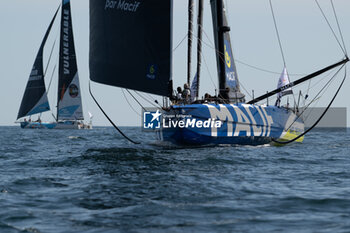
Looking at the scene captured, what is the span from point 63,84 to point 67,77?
997 millimetres

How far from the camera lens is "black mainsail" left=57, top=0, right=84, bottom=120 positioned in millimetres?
53250

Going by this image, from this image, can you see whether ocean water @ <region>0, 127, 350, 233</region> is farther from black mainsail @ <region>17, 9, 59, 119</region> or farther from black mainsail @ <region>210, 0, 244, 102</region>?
black mainsail @ <region>17, 9, 59, 119</region>

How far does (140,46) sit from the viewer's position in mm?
14672

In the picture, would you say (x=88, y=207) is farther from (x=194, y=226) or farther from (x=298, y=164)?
(x=298, y=164)

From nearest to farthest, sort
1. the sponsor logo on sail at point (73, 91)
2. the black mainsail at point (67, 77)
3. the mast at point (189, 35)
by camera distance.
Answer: the mast at point (189, 35)
the black mainsail at point (67, 77)
the sponsor logo on sail at point (73, 91)

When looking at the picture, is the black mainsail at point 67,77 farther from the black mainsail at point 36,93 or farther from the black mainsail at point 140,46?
the black mainsail at point 140,46

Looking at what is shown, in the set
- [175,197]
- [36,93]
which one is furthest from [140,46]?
[36,93]

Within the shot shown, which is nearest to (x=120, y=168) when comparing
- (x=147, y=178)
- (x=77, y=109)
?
(x=147, y=178)

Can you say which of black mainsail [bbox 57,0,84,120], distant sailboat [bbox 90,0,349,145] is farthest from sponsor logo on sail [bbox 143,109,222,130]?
black mainsail [bbox 57,0,84,120]

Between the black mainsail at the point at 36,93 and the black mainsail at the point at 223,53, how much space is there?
38613 millimetres

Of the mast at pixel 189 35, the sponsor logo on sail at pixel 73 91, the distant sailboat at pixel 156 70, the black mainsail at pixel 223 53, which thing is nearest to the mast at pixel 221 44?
the black mainsail at pixel 223 53

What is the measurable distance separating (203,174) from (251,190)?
1.91 meters

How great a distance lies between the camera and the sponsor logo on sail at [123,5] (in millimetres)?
14742

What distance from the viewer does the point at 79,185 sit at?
8117mm
